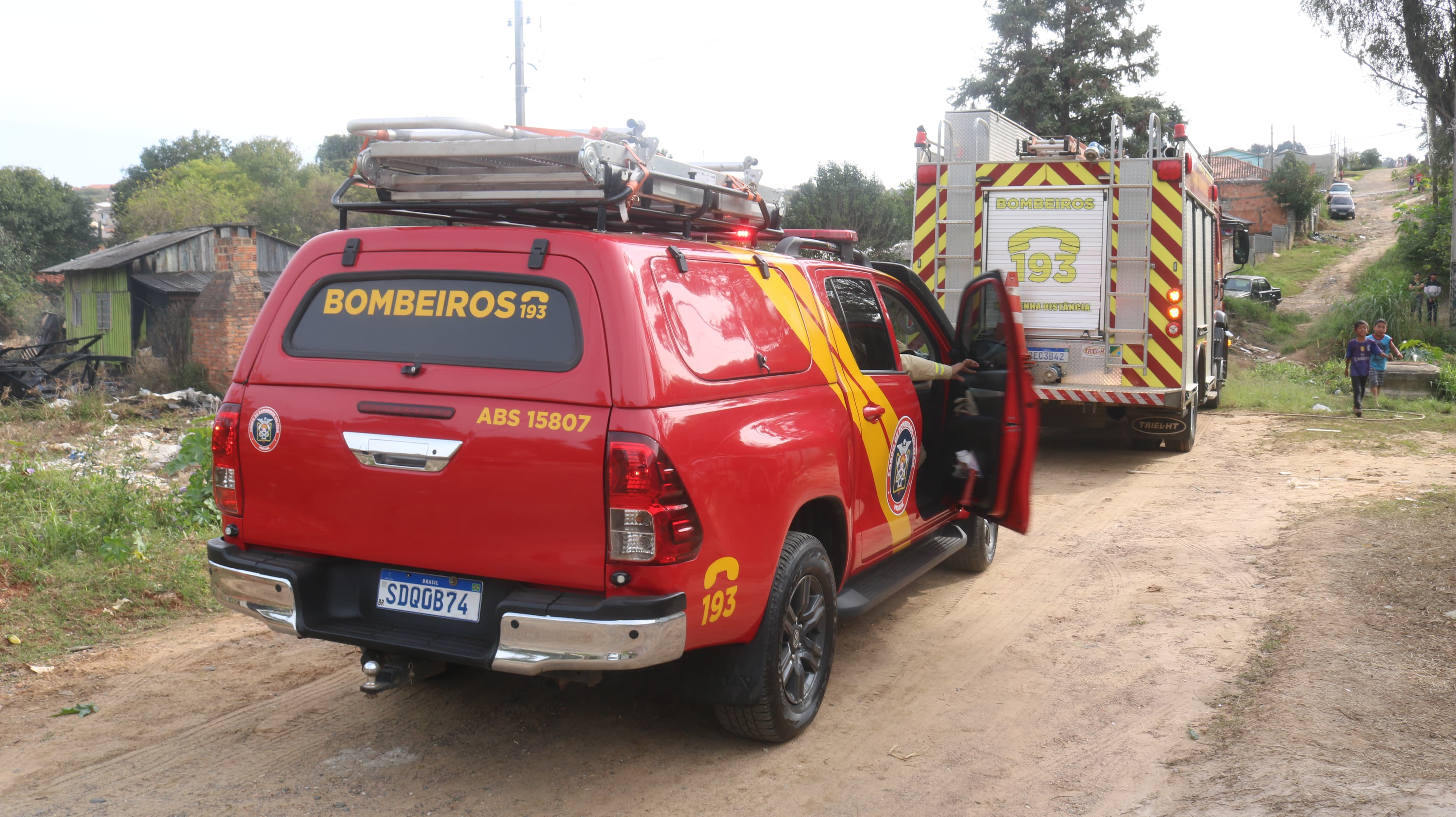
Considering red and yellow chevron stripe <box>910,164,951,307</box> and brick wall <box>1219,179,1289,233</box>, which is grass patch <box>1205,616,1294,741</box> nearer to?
red and yellow chevron stripe <box>910,164,951,307</box>

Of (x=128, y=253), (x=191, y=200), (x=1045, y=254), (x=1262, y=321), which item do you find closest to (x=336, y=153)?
(x=191, y=200)

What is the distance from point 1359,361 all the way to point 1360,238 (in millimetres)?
42122

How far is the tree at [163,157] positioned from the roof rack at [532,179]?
2691 inches

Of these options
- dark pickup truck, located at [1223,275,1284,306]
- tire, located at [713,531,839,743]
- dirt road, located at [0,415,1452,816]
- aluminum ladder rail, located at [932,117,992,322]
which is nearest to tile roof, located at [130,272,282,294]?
aluminum ladder rail, located at [932,117,992,322]

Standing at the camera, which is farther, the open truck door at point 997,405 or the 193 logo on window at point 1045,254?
the 193 logo on window at point 1045,254

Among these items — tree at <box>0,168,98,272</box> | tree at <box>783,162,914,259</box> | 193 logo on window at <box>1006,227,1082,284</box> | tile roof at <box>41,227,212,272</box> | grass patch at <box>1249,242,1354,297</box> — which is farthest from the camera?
tree at <box>0,168,98,272</box>

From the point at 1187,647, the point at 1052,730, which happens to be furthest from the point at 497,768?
the point at 1187,647

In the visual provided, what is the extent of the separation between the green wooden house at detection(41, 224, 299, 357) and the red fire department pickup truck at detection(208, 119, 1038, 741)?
2410 centimetres

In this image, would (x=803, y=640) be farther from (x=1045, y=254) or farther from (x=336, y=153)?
(x=336, y=153)

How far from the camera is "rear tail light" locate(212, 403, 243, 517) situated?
12.2 feet

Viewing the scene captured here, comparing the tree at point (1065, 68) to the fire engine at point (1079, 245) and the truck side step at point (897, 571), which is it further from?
the truck side step at point (897, 571)

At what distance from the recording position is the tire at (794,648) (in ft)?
12.7

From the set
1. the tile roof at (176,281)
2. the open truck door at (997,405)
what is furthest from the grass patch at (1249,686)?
the tile roof at (176,281)

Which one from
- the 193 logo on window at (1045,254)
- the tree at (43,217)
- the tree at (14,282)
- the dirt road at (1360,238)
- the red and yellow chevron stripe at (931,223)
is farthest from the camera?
the tree at (43,217)
